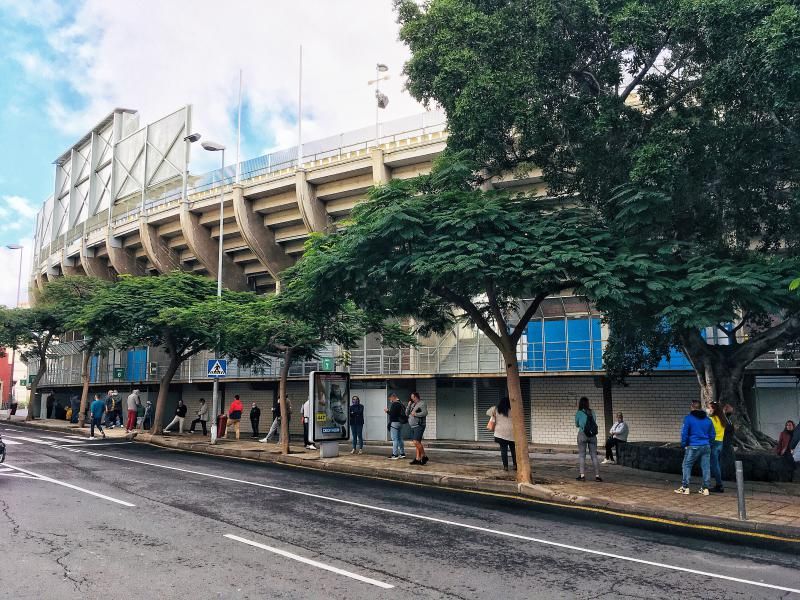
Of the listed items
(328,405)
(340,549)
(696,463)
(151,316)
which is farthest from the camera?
(151,316)

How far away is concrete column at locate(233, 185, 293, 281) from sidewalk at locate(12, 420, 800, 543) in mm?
12863

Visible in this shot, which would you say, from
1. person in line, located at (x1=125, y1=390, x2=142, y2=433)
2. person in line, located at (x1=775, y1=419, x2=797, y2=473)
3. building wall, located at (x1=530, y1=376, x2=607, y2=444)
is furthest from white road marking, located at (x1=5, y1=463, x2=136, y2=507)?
building wall, located at (x1=530, y1=376, x2=607, y2=444)

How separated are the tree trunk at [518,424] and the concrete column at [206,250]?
22.4 meters

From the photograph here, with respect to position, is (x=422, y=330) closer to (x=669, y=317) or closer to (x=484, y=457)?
(x=484, y=457)

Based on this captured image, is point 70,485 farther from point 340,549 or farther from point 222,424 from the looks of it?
point 222,424

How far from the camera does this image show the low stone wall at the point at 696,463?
12.4 m

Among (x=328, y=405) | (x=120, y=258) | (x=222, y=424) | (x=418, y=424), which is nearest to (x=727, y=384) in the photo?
(x=418, y=424)

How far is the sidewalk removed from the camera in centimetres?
912

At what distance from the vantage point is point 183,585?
575 cm

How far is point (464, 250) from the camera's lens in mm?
11008

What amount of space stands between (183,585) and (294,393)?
23.7 meters

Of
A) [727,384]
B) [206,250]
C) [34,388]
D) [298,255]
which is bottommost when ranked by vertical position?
[727,384]

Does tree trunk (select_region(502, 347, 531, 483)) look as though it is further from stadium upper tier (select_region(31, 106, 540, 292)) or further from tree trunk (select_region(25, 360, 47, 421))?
tree trunk (select_region(25, 360, 47, 421))

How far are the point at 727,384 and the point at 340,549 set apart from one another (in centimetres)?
1035
